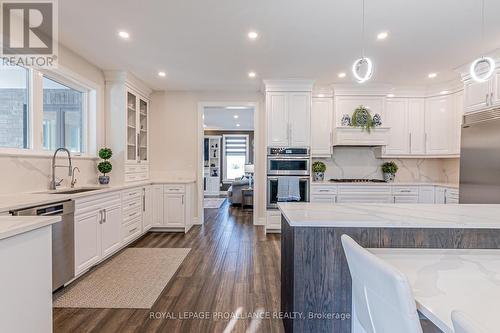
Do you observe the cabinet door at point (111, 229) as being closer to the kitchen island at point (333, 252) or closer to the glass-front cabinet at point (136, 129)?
the glass-front cabinet at point (136, 129)

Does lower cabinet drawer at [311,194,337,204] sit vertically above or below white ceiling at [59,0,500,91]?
below

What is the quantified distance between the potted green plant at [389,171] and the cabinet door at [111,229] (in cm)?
459

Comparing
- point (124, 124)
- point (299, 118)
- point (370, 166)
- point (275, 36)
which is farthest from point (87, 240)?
point (370, 166)

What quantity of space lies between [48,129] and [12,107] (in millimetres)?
501

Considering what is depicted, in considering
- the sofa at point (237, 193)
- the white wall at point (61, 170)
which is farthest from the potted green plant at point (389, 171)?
the white wall at point (61, 170)

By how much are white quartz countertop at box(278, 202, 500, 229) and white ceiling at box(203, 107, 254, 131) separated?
4801 millimetres

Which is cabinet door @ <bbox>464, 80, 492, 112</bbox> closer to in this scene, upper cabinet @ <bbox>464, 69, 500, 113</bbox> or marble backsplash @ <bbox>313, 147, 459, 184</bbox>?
upper cabinet @ <bbox>464, 69, 500, 113</bbox>

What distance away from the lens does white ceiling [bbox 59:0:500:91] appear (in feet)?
8.03

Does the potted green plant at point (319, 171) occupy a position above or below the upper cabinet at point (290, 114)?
below

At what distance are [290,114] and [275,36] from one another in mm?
1788

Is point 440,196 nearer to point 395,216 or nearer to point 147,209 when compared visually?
point 395,216

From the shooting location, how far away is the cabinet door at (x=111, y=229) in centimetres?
318

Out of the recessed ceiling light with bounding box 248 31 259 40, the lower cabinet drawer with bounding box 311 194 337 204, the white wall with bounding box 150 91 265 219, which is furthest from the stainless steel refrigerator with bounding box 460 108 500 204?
the white wall with bounding box 150 91 265 219

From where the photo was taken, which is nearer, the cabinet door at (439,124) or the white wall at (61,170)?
the white wall at (61,170)
